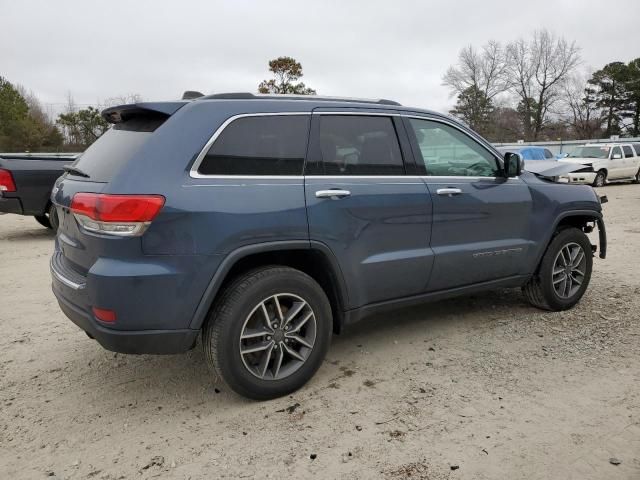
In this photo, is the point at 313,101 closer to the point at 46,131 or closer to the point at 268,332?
the point at 268,332

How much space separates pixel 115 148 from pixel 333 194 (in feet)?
4.52

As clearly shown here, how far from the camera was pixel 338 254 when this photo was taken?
11.0 feet

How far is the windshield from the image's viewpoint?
819 inches

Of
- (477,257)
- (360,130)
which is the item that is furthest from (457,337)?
(360,130)

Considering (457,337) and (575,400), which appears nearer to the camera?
(575,400)

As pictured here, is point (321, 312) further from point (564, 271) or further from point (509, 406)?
point (564, 271)

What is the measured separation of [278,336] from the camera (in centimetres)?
322

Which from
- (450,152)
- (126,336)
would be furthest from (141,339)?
(450,152)

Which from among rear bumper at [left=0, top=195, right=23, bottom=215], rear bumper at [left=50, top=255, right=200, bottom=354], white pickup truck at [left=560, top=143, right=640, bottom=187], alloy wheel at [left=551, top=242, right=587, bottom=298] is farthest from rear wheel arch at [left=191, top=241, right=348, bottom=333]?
white pickup truck at [left=560, top=143, right=640, bottom=187]

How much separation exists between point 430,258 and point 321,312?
1.01 metres

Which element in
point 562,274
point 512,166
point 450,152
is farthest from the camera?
point 562,274

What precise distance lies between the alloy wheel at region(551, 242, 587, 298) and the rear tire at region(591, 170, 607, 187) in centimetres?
1749

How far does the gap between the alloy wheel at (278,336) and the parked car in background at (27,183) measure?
266 inches

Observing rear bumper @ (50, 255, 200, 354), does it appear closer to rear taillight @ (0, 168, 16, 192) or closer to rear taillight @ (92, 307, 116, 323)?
rear taillight @ (92, 307, 116, 323)
